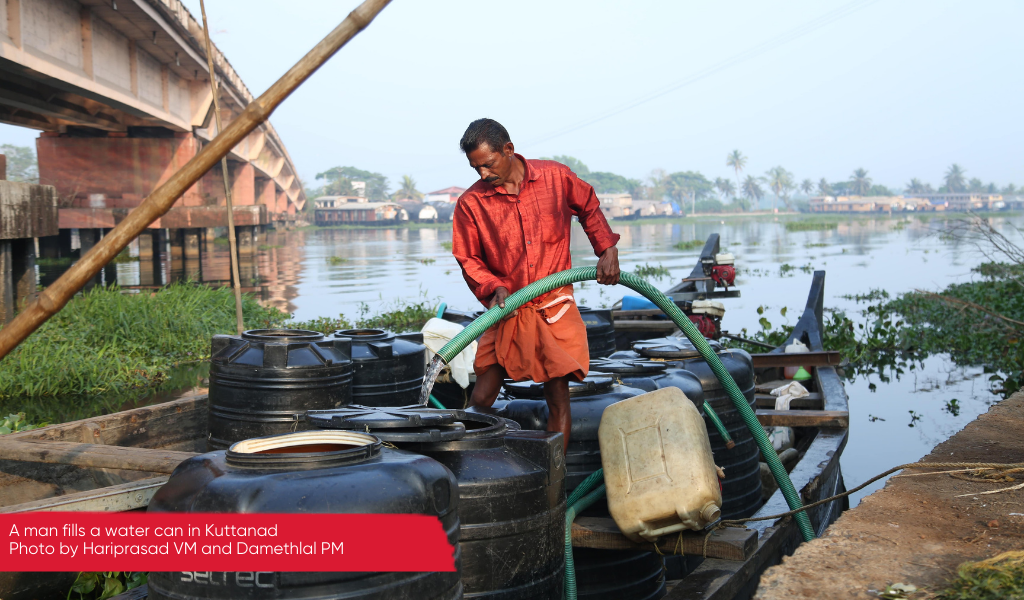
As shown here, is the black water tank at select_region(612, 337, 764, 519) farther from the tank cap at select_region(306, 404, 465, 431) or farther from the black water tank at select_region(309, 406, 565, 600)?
the tank cap at select_region(306, 404, 465, 431)

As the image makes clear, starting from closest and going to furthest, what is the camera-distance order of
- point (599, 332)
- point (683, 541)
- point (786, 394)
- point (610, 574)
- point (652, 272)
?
point (683, 541) → point (610, 574) → point (599, 332) → point (786, 394) → point (652, 272)

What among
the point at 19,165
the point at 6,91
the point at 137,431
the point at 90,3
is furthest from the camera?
the point at 19,165

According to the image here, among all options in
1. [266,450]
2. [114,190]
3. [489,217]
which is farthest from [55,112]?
[266,450]

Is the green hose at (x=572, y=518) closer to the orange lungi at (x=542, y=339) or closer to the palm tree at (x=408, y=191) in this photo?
the orange lungi at (x=542, y=339)

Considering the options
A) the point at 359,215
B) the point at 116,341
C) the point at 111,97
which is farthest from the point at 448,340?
the point at 359,215

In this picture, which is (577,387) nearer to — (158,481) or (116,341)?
(158,481)

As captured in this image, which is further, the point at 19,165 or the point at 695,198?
the point at 695,198

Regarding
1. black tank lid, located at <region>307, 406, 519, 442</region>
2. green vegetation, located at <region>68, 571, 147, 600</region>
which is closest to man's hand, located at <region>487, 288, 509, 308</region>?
black tank lid, located at <region>307, 406, 519, 442</region>

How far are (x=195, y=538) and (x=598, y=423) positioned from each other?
1.95 metres

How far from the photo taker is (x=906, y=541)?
234cm

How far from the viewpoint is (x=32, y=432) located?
3619mm

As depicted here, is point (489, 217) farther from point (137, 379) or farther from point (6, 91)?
point (6, 91)

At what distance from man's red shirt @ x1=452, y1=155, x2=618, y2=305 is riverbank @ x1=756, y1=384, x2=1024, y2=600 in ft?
5.03
